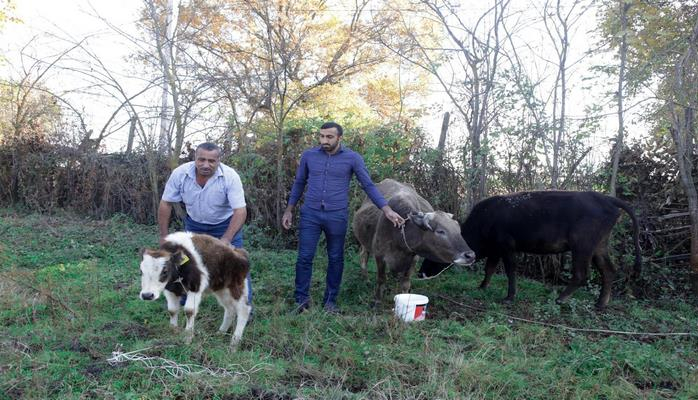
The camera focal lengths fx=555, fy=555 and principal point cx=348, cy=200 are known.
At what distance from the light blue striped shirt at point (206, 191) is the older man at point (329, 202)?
990mm

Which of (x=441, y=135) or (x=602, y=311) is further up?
(x=441, y=135)

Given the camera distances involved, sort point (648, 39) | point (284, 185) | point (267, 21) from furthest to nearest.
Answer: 1. point (284, 185)
2. point (267, 21)
3. point (648, 39)

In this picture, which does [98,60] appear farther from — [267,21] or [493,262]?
[493,262]

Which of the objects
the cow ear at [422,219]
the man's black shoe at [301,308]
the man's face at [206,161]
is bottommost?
the man's black shoe at [301,308]

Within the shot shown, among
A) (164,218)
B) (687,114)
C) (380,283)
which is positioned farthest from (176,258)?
(687,114)

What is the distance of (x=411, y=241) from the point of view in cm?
664

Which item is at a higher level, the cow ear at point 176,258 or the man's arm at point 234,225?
the man's arm at point 234,225

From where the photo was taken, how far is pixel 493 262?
25.7 ft

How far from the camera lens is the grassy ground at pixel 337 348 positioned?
156 inches

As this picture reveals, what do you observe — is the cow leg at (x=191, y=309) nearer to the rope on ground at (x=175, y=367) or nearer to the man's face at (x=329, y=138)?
the rope on ground at (x=175, y=367)

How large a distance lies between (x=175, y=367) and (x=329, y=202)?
272 centimetres

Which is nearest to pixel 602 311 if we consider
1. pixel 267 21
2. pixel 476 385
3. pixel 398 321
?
pixel 398 321

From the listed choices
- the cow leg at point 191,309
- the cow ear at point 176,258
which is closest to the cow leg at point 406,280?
the cow leg at point 191,309

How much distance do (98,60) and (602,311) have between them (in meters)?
9.60
